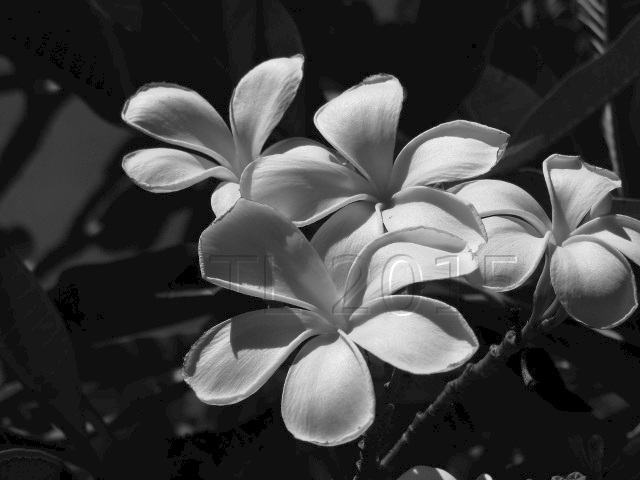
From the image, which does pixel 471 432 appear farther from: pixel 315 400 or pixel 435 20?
pixel 435 20

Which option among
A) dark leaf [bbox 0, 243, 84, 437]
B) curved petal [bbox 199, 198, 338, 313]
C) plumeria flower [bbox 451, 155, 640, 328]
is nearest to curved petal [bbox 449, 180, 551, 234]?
plumeria flower [bbox 451, 155, 640, 328]

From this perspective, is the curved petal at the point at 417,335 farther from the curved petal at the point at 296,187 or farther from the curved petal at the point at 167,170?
the curved petal at the point at 167,170

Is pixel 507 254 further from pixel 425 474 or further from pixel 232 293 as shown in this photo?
pixel 232 293

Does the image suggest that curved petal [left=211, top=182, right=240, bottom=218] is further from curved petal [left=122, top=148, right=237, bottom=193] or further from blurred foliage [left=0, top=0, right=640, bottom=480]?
blurred foliage [left=0, top=0, right=640, bottom=480]

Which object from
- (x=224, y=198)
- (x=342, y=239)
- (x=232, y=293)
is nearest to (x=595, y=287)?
(x=342, y=239)

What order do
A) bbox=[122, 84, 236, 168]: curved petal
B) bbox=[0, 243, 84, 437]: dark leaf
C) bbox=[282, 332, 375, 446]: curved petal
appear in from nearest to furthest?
bbox=[282, 332, 375, 446]: curved petal → bbox=[122, 84, 236, 168]: curved petal → bbox=[0, 243, 84, 437]: dark leaf

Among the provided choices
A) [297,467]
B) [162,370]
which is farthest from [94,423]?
[297,467]

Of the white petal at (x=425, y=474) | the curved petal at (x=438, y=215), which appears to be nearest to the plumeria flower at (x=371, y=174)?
the curved petal at (x=438, y=215)
